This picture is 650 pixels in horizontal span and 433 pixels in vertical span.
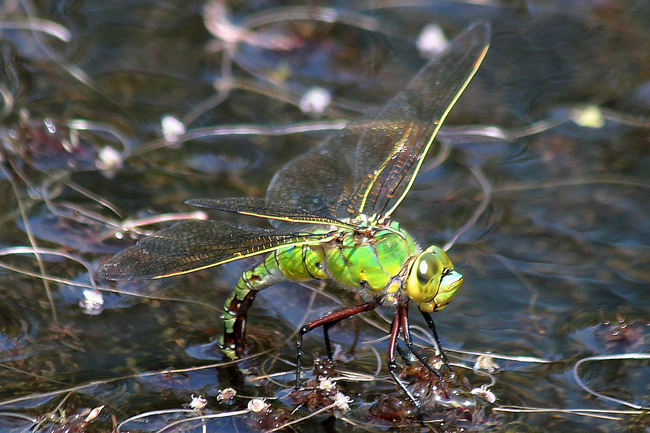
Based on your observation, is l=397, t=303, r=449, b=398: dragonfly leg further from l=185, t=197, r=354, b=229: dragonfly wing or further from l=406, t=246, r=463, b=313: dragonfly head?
l=185, t=197, r=354, b=229: dragonfly wing

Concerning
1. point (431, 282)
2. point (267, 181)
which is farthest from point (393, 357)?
point (267, 181)

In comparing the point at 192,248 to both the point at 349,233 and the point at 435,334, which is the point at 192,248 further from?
the point at 435,334

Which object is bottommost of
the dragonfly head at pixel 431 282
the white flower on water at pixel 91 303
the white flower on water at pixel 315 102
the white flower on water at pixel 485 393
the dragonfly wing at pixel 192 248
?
the white flower on water at pixel 485 393

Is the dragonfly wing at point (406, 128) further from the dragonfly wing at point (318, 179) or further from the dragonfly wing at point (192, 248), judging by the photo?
the dragonfly wing at point (192, 248)

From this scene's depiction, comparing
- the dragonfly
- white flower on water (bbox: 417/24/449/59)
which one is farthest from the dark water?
the dragonfly

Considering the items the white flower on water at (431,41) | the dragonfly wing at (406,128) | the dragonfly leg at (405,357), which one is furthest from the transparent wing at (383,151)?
the white flower on water at (431,41)

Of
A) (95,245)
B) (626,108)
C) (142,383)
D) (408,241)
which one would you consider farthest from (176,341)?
(626,108)
